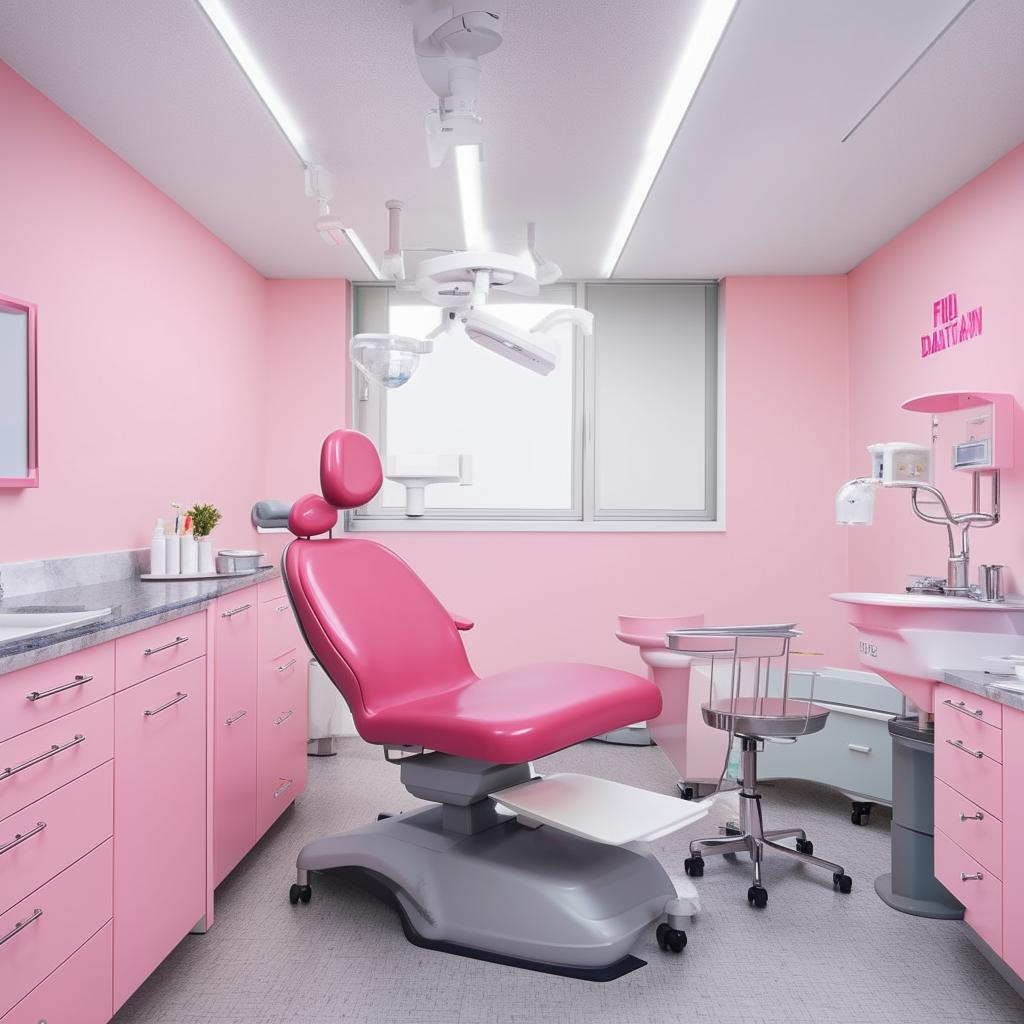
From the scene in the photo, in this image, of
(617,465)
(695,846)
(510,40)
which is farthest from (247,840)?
(617,465)

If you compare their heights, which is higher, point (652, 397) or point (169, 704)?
point (652, 397)

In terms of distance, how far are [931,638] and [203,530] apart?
2.31 meters

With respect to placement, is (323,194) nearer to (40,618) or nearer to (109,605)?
(109,605)

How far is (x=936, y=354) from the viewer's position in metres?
3.24

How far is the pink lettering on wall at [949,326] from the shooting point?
9.71ft

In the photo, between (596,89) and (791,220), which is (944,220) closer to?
(791,220)

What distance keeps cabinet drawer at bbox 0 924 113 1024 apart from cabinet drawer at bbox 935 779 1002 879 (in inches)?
72.3

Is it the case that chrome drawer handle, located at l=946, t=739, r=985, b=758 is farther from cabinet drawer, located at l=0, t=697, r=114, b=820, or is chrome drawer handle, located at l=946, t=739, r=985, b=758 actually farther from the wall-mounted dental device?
cabinet drawer, located at l=0, t=697, r=114, b=820

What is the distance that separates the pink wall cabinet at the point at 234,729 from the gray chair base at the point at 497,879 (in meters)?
0.22

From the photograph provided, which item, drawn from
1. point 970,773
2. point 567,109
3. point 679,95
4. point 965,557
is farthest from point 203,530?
point 965,557

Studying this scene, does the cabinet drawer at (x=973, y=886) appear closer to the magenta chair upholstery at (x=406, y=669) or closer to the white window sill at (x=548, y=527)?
the magenta chair upholstery at (x=406, y=669)

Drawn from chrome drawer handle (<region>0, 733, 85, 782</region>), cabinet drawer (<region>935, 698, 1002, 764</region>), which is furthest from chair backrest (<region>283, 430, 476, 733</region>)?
cabinet drawer (<region>935, 698, 1002, 764</region>)

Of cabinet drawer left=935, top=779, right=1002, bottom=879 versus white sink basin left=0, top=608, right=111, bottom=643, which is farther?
cabinet drawer left=935, top=779, right=1002, bottom=879

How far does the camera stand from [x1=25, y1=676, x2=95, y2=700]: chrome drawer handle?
136 centimetres
